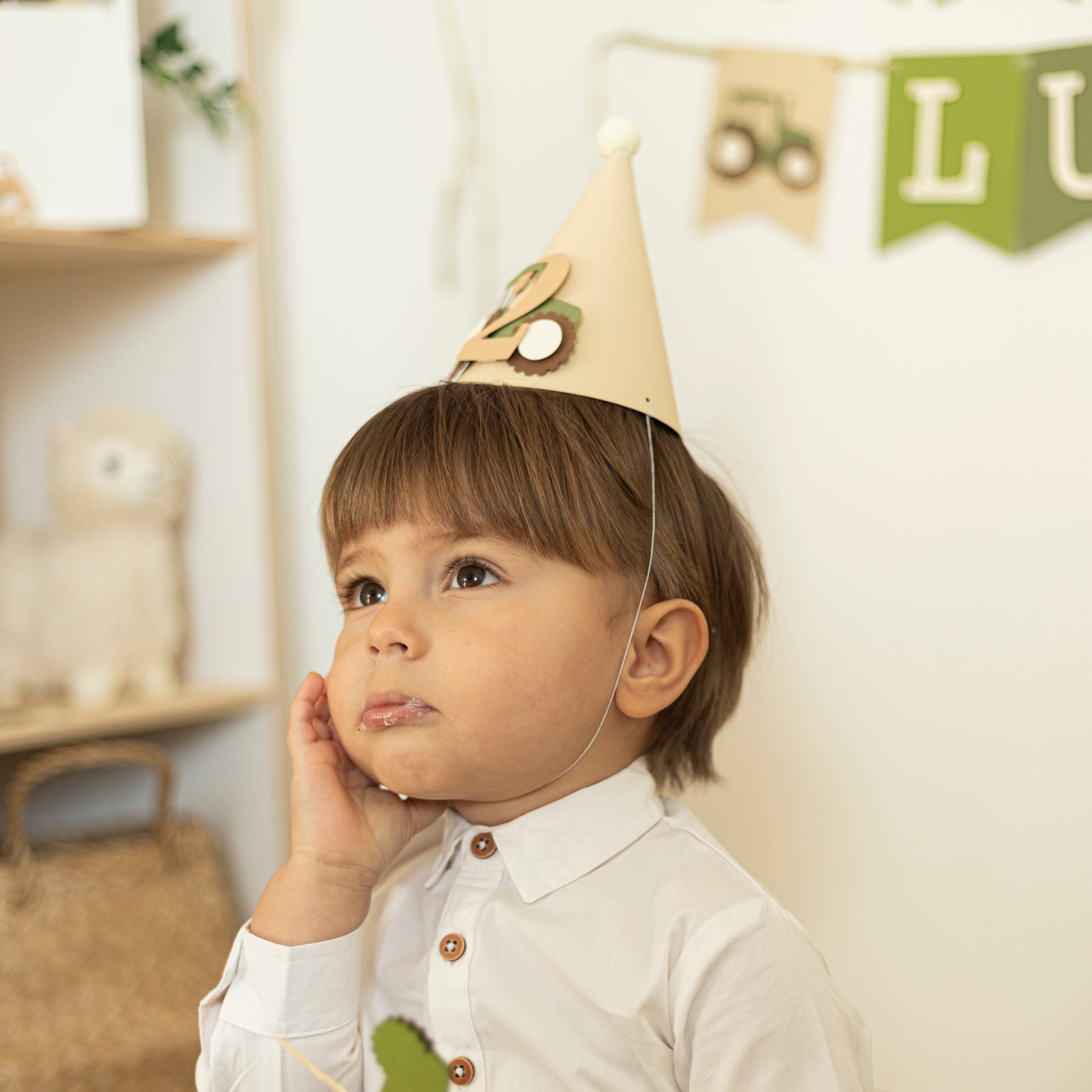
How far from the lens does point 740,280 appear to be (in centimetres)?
115

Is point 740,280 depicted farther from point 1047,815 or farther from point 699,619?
point 1047,815

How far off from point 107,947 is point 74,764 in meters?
0.21

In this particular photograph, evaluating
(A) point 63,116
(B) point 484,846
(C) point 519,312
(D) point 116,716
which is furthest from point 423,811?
(A) point 63,116

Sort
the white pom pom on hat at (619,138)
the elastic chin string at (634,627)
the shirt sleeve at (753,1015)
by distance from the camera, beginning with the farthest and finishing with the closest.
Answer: the white pom pom on hat at (619,138) < the elastic chin string at (634,627) < the shirt sleeve at (753,1015)

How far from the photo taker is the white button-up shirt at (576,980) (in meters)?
0.68

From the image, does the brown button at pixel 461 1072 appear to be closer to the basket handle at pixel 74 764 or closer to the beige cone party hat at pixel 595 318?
the beige cone party hat at pixel 595 318

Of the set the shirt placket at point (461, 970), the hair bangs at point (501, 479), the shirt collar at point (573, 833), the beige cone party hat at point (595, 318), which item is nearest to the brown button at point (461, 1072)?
the shirt placket at point (461, 970)

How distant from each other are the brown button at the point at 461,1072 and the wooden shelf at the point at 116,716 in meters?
0.64

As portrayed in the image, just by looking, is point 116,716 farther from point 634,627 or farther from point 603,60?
point 603,60

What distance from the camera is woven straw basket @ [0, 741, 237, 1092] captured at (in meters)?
1.13

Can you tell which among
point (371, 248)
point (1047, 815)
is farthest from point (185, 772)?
point (1047, 815)

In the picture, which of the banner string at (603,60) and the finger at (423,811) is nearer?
the finger at (423,811)

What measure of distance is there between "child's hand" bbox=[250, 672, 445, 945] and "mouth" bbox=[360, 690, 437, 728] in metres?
0.12

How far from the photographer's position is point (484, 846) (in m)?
0.80
